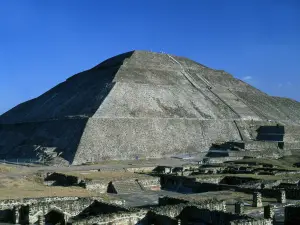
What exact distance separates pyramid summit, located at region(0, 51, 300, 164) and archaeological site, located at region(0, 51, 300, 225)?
193 millimetres

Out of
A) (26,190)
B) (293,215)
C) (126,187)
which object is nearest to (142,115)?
(126,187)

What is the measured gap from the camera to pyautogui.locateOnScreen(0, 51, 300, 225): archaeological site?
18797mm

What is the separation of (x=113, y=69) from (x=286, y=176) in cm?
4633

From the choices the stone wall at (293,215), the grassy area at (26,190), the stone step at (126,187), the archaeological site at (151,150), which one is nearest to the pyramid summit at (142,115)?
the archaeological site at (151,150)

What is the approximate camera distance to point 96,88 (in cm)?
6669

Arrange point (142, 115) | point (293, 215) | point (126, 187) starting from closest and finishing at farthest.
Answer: point (293, 215) → point (126, 187) → point (142, 115)

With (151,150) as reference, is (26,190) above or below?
below

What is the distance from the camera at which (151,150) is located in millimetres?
52844

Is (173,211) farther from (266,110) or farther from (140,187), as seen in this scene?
(266,110)

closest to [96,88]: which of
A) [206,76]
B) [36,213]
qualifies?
[206,76]

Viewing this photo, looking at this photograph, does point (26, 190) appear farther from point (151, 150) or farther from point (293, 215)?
point (151, 150)

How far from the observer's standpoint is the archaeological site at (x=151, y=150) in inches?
740

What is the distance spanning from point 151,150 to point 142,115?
24.0 ft

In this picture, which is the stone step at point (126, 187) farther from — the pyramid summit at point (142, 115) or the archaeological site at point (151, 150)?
the pyramid summit at point (142, 115)
